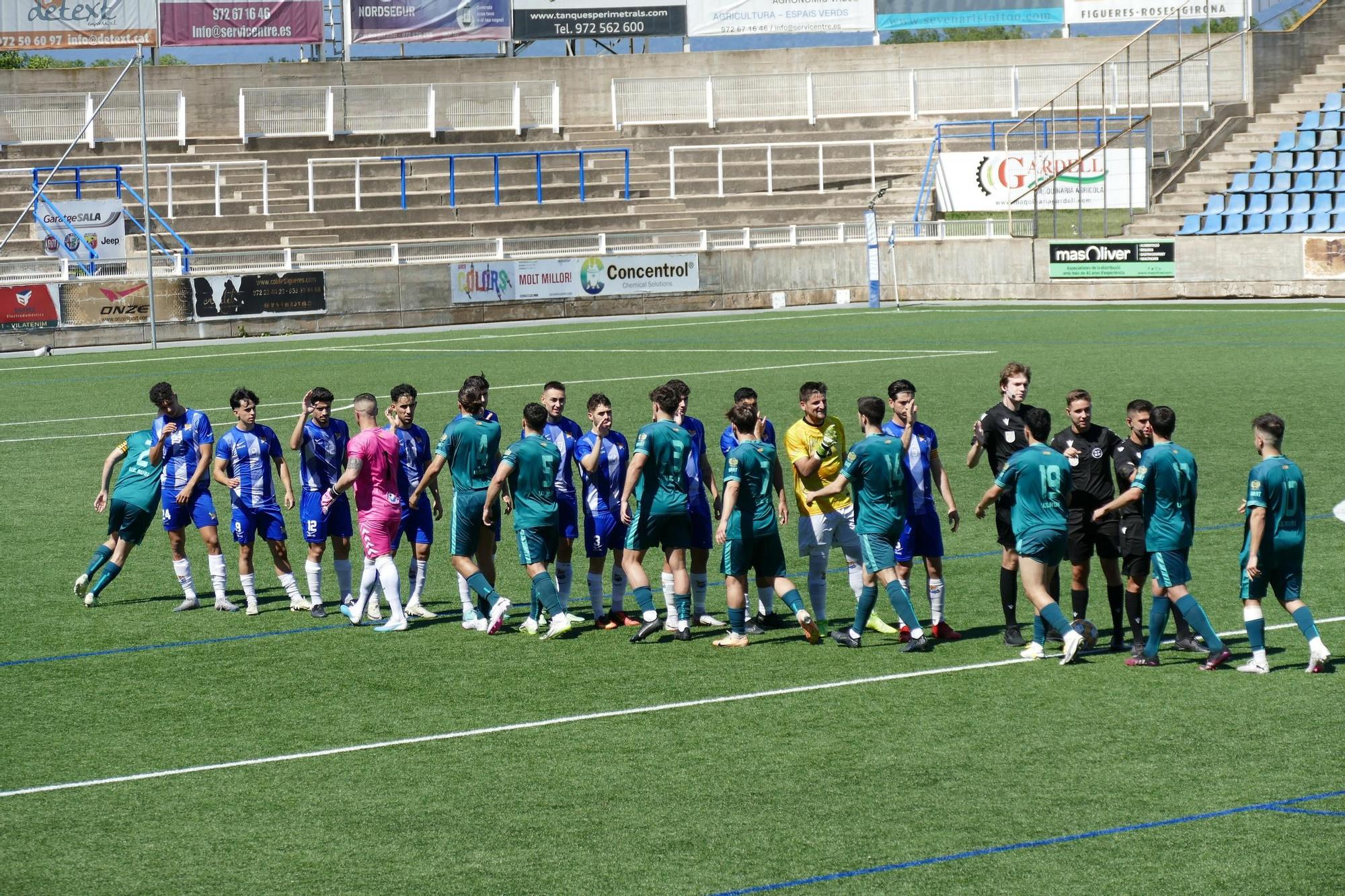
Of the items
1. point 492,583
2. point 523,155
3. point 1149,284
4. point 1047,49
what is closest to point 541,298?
point 523,155

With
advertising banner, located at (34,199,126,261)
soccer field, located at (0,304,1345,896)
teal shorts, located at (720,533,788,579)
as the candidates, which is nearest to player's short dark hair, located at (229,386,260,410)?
soccer field, located at (0,304,1345,896)

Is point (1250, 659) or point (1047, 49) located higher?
point (1047, 49)

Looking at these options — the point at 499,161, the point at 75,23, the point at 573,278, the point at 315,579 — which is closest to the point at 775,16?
the point at 499,161

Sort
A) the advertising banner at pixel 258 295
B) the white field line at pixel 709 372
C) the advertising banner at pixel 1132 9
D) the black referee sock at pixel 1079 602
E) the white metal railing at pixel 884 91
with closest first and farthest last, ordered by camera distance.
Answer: the black referee sock at pixel 1079 602 → the white field line at pixel 709 372 → the advertising banner at pixel 258 295 → the white metal railing at pixel 884 91 → the advertising banner at pixel 1132 9

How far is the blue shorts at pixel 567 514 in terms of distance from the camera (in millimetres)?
12961

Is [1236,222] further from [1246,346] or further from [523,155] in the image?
[523,155]

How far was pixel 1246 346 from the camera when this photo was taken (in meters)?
30.7

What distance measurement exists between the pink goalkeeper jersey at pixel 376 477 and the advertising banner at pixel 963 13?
49.4m

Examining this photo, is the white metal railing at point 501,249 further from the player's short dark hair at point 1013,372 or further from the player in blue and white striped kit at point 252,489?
the player's short dark hair at point 1013,372

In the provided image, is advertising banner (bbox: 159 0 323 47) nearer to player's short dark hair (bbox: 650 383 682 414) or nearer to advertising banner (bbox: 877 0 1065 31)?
advertising banner (bbox: 877 0 1065 31)

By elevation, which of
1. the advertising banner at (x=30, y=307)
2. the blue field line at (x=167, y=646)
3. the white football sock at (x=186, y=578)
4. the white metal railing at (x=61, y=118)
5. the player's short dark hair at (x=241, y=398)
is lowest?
the blue field line at (x=167, y=646)

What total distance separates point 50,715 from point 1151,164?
42231 mm

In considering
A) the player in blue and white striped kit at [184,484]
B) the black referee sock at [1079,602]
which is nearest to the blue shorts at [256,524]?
the player in blue and white striped kit at [184,484]

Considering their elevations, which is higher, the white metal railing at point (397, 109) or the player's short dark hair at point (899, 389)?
the white metal railing at point (397, 109)
